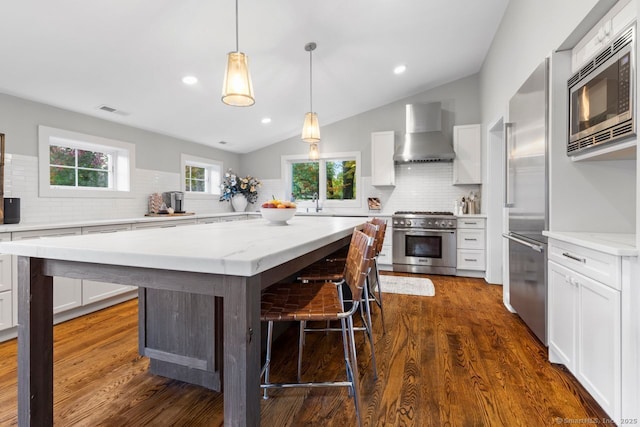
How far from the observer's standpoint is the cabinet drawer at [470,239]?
4.29 metres

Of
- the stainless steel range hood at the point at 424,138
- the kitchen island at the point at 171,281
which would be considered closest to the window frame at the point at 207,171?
the stainless steel range hood at the point at 424,138

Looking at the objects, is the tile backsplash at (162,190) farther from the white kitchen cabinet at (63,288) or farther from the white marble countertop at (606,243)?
the white marble countertop at (606,243)

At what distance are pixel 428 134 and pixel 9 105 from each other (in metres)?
4.84

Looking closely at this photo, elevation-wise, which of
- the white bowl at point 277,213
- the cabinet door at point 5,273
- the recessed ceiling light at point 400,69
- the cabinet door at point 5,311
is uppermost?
the recessed ceiling light at point 400,69

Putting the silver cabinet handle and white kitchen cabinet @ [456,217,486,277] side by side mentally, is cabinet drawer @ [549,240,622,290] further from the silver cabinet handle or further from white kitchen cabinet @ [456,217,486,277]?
white kitchen cabinet @ [456,217,486,277]

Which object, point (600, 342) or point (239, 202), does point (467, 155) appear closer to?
point (600, 342)

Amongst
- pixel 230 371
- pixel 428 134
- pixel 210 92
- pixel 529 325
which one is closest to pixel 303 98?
pixel 210 92

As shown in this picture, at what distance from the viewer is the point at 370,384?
69.2 inches

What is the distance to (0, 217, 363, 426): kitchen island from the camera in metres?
0.89

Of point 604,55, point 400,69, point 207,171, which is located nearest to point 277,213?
point 604,55

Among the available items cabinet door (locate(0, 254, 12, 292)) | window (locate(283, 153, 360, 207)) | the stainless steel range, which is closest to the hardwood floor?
cabinet door (locate(0, 254, 12, 292))

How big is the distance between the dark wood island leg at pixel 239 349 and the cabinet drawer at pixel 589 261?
159 cm

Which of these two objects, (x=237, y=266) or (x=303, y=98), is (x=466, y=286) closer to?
(x=303, y=98)

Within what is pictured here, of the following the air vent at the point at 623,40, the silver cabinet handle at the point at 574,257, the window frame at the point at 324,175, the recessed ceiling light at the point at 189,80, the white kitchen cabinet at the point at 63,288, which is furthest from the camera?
the window frame at the point at 324,175
